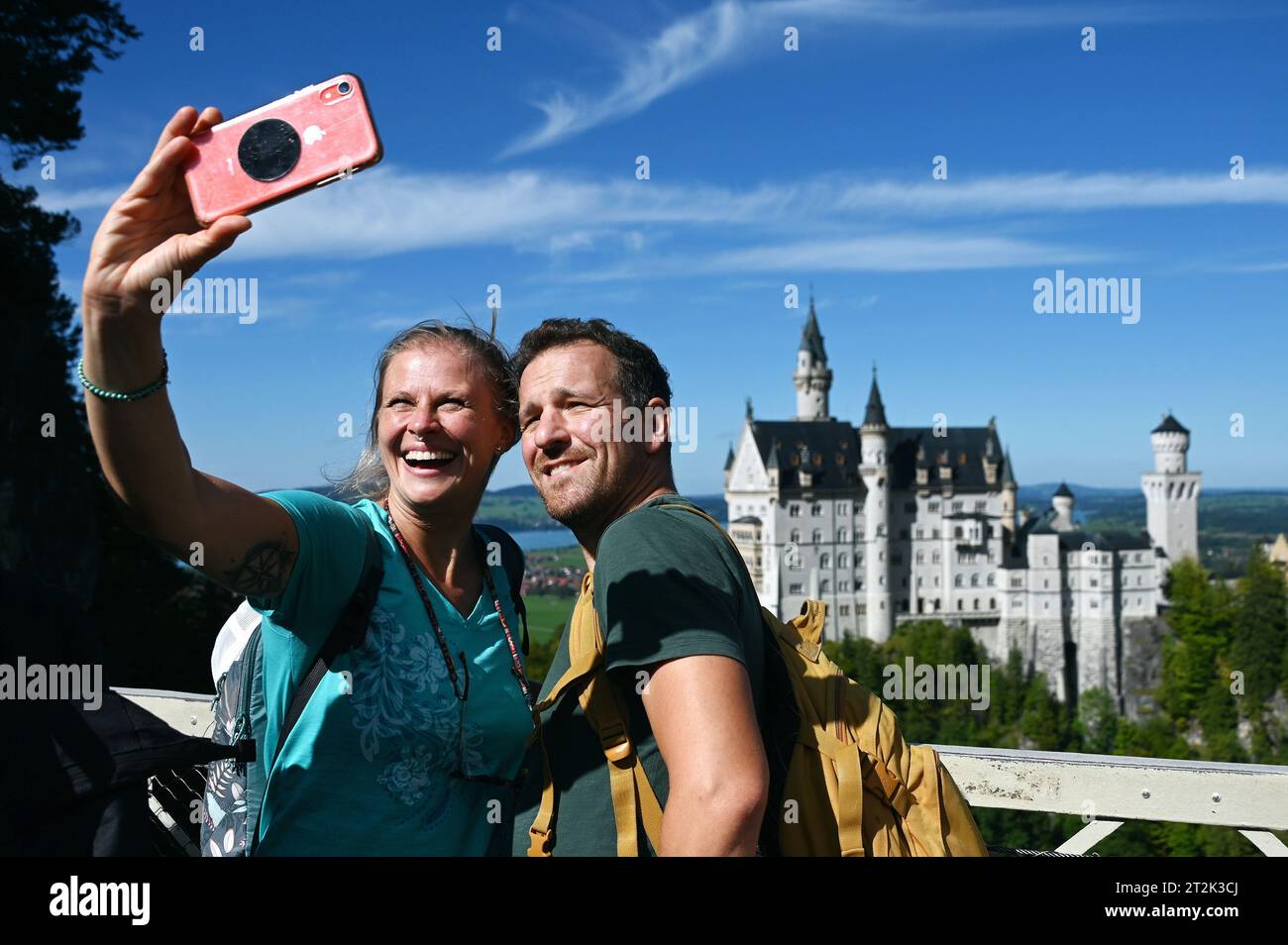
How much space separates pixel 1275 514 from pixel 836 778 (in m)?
160

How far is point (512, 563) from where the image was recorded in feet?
11.3

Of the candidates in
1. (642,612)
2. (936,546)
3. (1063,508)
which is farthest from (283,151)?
(1063,508)

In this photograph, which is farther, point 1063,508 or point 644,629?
point 1063,508

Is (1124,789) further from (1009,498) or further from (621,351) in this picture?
(1009,498)

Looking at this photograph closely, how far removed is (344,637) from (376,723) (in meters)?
0.25

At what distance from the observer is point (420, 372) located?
3213 millimetres

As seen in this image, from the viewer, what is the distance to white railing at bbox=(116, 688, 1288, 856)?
3127 mm

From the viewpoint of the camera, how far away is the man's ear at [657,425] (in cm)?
263

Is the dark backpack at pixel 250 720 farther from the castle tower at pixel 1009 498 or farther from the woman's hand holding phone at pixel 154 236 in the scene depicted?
the castle tower at pixel 1009 498

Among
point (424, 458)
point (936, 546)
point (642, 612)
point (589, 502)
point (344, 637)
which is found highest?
point (424, 458)

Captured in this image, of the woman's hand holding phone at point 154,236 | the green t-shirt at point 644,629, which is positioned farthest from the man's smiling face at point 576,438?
the woman's hand holding phone at point 154,236

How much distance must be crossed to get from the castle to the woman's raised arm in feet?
250

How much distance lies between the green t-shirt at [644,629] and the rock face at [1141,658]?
8573cm

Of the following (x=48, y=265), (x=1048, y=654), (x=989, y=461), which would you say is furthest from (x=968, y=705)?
(x=48, y=265)
